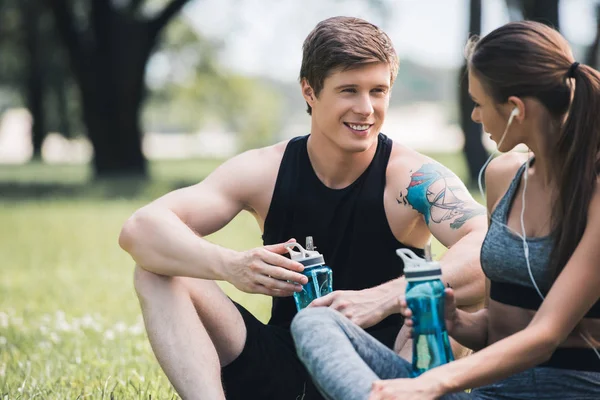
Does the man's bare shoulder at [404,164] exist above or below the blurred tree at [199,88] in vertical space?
above

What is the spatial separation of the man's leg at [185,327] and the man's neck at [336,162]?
705 millimetres

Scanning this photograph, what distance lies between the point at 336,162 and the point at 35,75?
34977mm

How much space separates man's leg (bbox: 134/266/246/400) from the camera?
354 centimetres

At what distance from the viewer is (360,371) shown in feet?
8.66

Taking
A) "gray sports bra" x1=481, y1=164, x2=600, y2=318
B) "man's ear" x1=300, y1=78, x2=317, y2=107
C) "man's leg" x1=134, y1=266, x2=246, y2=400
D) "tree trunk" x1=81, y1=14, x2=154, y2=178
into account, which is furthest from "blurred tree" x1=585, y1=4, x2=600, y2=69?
"gray sports bra" x1=481, y1=164, x2=600, y2=318

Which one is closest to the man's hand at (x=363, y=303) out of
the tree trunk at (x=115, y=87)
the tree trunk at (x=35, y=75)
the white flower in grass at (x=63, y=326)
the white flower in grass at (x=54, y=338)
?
the white flower in grass at (x=54, y=338)

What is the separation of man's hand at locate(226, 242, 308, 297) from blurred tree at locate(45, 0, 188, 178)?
1791 cm

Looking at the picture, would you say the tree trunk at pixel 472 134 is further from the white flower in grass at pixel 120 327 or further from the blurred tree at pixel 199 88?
the blurred tree at pixel 199 88

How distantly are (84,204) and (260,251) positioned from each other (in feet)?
42.2

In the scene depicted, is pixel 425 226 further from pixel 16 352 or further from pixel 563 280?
pixel 16 352

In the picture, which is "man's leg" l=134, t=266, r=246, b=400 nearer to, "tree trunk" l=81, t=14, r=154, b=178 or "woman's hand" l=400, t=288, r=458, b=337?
"woman's hand" l=400, t=288, r=458, b=337

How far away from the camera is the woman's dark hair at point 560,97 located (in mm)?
2684

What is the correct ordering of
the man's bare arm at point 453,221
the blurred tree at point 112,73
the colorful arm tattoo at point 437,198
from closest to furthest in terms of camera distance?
the man's bare arm at point 453,221 < the colorful arm tattoo at point 437,198 < the blurred tree at point 112,73

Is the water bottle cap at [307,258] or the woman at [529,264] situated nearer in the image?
the woman at [529,264]
